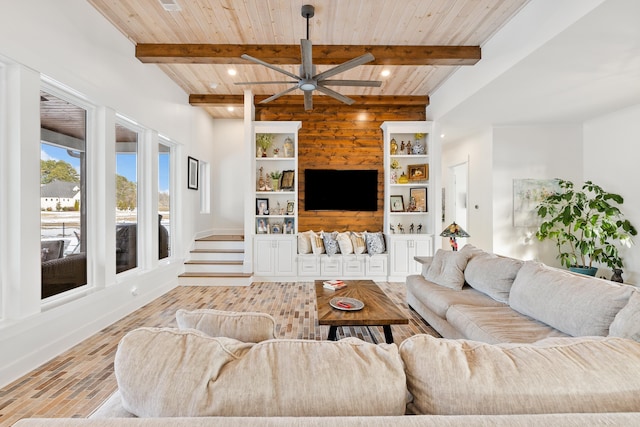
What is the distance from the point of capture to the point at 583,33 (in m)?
2.63

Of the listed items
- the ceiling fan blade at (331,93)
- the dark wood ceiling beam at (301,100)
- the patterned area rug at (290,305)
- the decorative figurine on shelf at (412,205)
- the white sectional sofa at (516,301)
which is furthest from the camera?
the decorative figurine on shelf at (412,205)

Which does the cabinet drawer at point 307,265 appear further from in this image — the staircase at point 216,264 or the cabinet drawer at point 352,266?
the staircase at point 216,264

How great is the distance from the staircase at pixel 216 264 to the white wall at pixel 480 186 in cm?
407

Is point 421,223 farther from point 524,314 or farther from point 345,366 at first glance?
point 345,366

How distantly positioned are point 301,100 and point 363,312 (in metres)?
4.23

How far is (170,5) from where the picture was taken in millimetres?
3037

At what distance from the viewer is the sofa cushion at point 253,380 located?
803 millimetres

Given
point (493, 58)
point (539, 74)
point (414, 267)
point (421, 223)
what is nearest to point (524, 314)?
point (539, 74)

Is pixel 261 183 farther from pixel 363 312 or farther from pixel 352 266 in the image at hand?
pixel 363 312

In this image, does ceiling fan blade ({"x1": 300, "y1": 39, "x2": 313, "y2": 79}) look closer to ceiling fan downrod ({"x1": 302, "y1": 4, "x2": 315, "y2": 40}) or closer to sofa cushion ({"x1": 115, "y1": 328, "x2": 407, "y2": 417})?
ceiling fan downrod ({"x1": 302, "y1": 4, "x2": 315, "y2": 40})

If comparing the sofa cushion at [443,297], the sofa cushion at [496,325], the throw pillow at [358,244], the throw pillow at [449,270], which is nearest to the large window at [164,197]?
the throw pillow at [358,244]

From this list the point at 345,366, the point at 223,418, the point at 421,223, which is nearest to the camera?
the point at 223,418

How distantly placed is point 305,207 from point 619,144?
15.7 feet

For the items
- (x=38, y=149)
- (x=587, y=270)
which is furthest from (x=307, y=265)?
(x=587, y=270)
